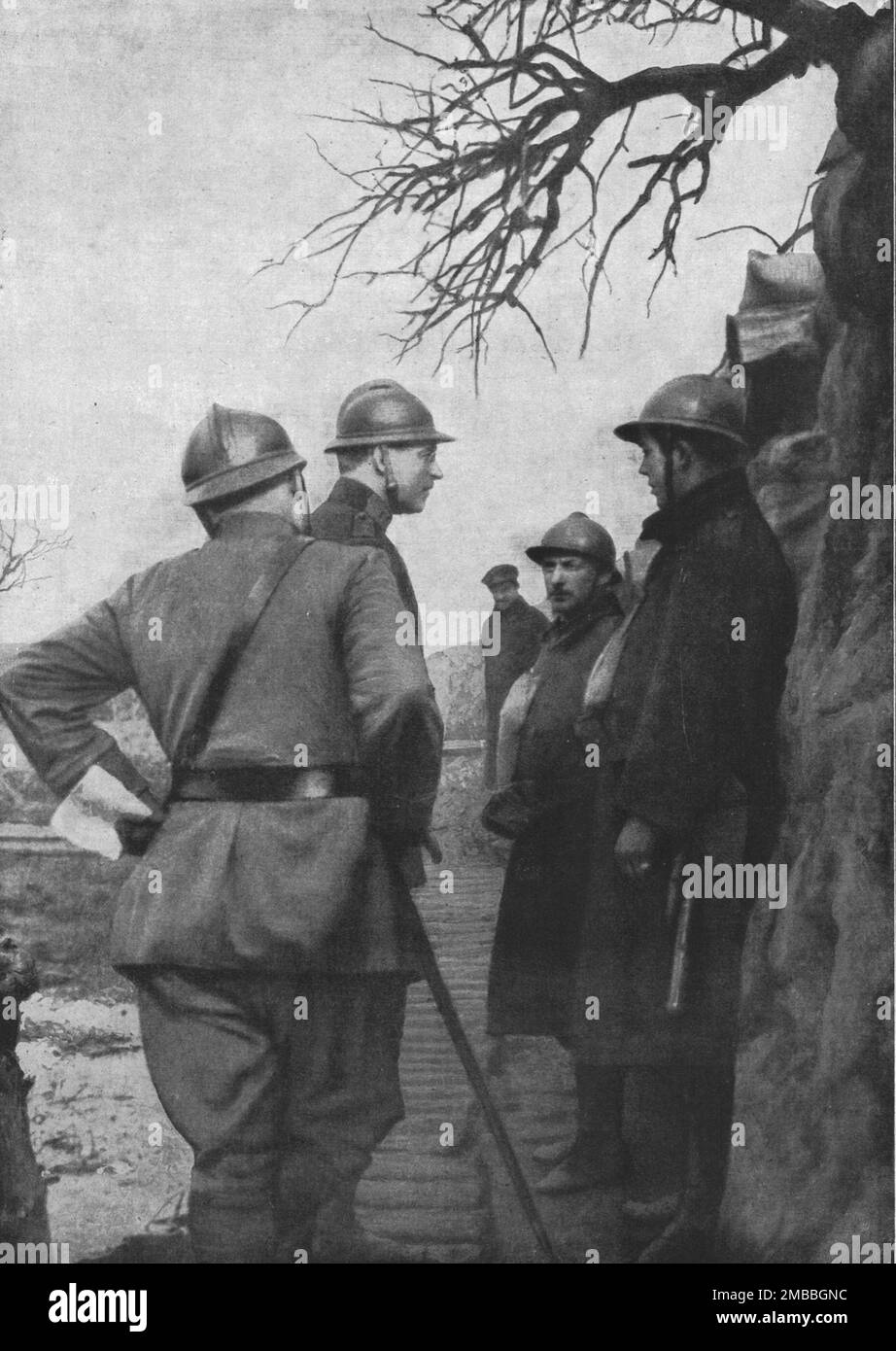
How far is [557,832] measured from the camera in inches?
212

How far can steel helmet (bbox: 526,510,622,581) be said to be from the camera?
5492 mm

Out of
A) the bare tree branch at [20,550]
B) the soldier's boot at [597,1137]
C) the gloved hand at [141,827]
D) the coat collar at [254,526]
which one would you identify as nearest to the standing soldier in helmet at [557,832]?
the soldier's boot at [597,1137]

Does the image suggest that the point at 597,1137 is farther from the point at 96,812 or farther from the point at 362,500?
the point at 362,500

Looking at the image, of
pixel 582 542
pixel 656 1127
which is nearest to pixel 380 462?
pixel 582 542

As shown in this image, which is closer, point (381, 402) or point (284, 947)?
point (284, 947)

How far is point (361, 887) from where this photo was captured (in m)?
5.23

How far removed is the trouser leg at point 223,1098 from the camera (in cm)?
519

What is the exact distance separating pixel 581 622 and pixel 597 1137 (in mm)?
1517

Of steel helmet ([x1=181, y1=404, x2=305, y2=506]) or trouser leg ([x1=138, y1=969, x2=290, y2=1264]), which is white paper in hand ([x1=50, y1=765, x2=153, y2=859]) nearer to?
trouser leg ([x1=138, y1=969, x2=290, y2=1264])

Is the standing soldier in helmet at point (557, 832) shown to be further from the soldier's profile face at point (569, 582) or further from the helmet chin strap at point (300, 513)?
the helmet chin strap at point (300, 513)

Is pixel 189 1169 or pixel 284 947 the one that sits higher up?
pixel 284 947
